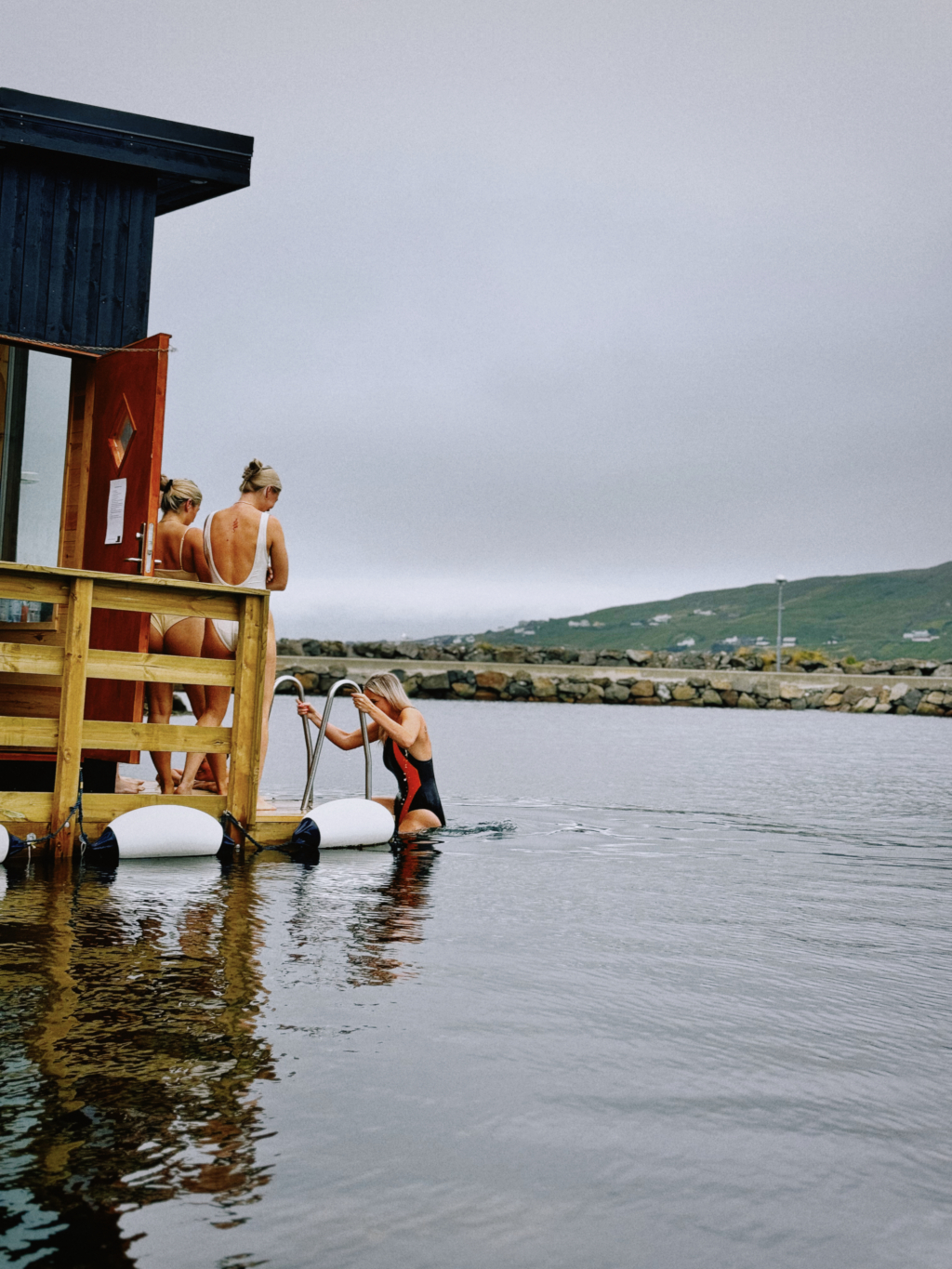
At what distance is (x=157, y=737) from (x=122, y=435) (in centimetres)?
212

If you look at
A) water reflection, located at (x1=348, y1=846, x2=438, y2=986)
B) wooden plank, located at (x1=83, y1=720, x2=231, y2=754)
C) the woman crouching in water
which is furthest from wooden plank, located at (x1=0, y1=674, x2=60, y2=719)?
water reflection, located at (x1=348, y1=846, x2=438, y2=986)

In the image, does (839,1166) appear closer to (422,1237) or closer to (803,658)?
(422,1237)

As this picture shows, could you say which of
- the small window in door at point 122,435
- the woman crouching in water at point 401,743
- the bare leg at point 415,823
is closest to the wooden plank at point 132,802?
the woman crouching in water at point 401,743

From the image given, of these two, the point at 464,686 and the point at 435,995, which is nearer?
the point at 435,995

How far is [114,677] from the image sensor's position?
7.56 m

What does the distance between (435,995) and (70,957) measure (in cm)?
137

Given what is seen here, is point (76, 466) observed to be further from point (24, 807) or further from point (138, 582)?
point (24, 807)

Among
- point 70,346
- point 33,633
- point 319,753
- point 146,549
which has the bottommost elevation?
point 319,753

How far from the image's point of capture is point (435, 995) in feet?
15.4

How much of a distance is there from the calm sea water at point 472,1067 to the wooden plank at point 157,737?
71 cm

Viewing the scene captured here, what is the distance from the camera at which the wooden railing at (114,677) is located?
731 cm

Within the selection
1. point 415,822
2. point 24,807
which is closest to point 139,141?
point 24,807

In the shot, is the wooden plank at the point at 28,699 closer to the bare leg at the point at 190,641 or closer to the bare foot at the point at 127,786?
the bare foot at the point at 127,786

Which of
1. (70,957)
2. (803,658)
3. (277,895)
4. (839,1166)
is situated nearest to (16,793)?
(277,895)
